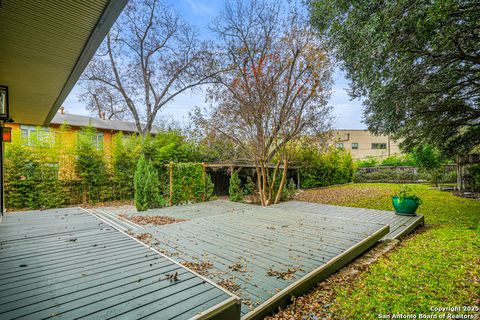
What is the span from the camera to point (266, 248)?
3.55 metres

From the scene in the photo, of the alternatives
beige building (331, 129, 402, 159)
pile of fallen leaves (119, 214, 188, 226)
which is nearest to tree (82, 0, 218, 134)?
pile of fallen leaves (119, 214, 188, 226)

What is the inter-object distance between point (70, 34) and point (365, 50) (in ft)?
14.4

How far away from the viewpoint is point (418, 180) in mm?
16109

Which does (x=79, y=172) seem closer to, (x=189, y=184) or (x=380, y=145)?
(x=189, y=184)

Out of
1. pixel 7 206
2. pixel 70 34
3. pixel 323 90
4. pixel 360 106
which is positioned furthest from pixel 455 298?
pixel 7 206

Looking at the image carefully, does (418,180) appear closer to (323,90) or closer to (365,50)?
(323,90)

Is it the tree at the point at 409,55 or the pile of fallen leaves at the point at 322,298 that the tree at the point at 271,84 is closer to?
the tree at the point at 409,55

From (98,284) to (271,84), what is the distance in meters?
7.59

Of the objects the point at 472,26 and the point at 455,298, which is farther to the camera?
the point at 472,26

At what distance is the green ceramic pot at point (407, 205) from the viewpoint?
20.1 ft

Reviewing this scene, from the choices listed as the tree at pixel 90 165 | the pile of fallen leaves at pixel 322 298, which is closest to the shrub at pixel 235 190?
the tree at pixel 90 165

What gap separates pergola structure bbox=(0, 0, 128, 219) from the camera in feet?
6.49

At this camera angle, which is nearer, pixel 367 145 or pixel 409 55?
pixel 409 55

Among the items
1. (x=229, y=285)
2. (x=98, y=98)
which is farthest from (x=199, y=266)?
(x=98, y=98)
